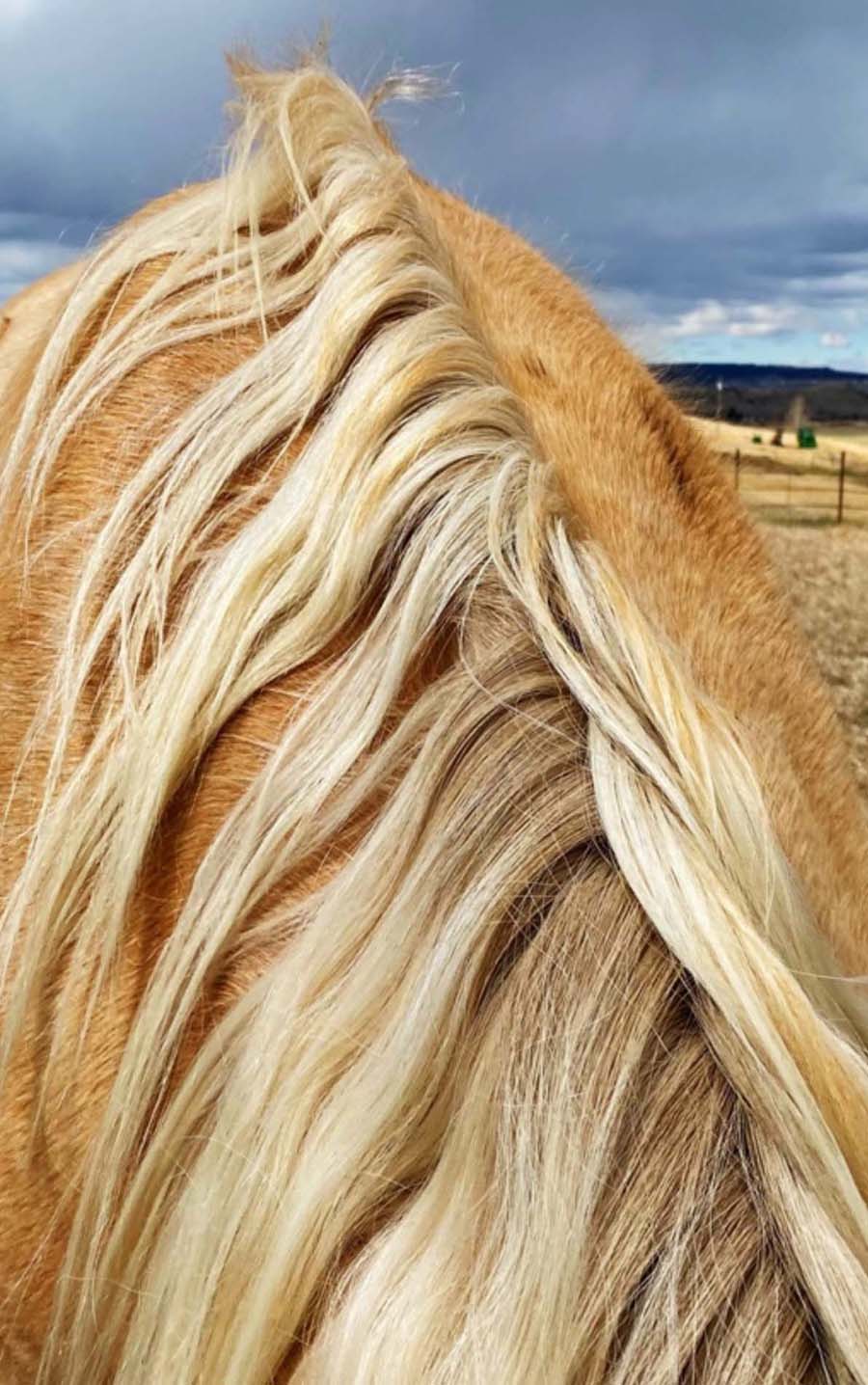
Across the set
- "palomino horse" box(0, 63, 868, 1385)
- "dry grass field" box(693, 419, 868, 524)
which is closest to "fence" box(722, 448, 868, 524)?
"dry grass field" box(693, 419, 868, 524)

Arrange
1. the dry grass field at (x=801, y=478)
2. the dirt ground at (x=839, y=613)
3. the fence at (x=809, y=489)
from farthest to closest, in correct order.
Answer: the dry grass field at (x=801, y=478) → the fence at (x=809, y=489) → the dirt ground at (x=839, y=613)

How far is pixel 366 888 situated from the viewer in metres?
0.82

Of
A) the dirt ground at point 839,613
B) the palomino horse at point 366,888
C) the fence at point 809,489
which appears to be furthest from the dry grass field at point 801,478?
the palomino horse at point 366,888

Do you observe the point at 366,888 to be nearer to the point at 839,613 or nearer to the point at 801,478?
the point at 839,613

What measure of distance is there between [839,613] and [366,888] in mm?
6859

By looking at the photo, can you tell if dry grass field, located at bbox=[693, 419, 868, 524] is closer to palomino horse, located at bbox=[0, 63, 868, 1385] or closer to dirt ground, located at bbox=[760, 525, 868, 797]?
dirt ground, located at bbox=[760, 525, 868, 797]

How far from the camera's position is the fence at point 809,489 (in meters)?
17.3

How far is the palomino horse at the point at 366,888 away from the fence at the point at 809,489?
16.3 meters

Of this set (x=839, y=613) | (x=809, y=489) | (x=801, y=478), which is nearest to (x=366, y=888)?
(x=839, y=613)

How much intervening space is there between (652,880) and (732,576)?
814mm

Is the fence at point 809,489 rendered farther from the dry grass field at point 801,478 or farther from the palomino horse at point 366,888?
the palomino horse at point 366,888

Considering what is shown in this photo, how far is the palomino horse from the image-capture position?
0.71m

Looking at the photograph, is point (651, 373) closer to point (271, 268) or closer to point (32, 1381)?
point (271, 268)

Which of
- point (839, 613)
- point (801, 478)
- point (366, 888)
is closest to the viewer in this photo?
point (366, 888)
